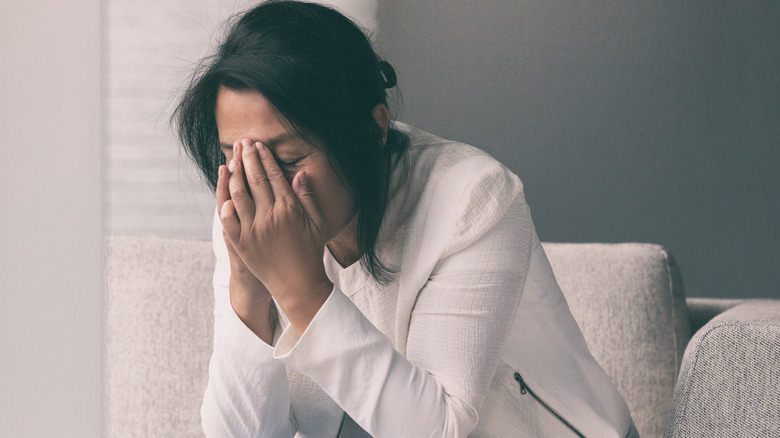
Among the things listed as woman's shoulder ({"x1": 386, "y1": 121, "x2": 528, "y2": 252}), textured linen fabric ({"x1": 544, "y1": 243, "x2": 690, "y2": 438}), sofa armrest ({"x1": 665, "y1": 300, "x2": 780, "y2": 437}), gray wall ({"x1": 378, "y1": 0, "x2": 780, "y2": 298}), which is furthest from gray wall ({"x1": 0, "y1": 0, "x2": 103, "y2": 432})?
gray wall ({"x1": 378, "y1": 0, "x2": 780, "y2": 298})

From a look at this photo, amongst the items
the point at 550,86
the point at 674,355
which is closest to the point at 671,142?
the point at 550,86

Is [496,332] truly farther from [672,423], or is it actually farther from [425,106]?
[425,106]

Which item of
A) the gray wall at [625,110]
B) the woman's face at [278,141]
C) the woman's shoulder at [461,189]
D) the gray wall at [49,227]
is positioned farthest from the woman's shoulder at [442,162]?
the gray wall at [625,110]

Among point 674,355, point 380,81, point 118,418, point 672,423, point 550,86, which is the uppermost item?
point 380,81

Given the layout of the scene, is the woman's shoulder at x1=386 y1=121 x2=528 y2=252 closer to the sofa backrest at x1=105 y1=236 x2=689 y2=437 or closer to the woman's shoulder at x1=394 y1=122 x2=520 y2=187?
the woman's shoulder at x1=394 y1=122 x2=520 y2=187

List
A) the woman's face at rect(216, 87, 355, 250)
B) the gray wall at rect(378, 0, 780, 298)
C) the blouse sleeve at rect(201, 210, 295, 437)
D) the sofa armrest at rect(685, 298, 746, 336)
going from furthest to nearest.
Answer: the gray wall at rect(378, 0, 780, 298) → the sofa armrest at rect(685, 298, 746, 336) → the blouse sleeve at rect(201, 210, 295, 437) → the woman's face at rect(216, 87, 355, 250)

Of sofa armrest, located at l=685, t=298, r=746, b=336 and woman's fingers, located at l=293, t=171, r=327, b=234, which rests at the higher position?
woman's fingers, located at l=293, t=171, r=327, b=234

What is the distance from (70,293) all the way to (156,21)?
1.02 meters

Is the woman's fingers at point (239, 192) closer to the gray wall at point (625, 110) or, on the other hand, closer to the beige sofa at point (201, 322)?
the beige sofa at point (201, 322)

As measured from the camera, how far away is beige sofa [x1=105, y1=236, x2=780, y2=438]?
1168mm

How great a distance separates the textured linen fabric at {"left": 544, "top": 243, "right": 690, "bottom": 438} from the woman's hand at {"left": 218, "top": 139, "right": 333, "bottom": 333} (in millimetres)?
576

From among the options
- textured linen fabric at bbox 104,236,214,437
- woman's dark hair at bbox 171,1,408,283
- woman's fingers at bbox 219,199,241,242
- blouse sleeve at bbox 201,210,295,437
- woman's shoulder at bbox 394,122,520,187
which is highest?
woman's dark hair at bbox 171,1,408,283

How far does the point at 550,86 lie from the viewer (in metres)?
1.53

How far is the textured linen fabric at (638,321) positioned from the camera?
117 centimetres
